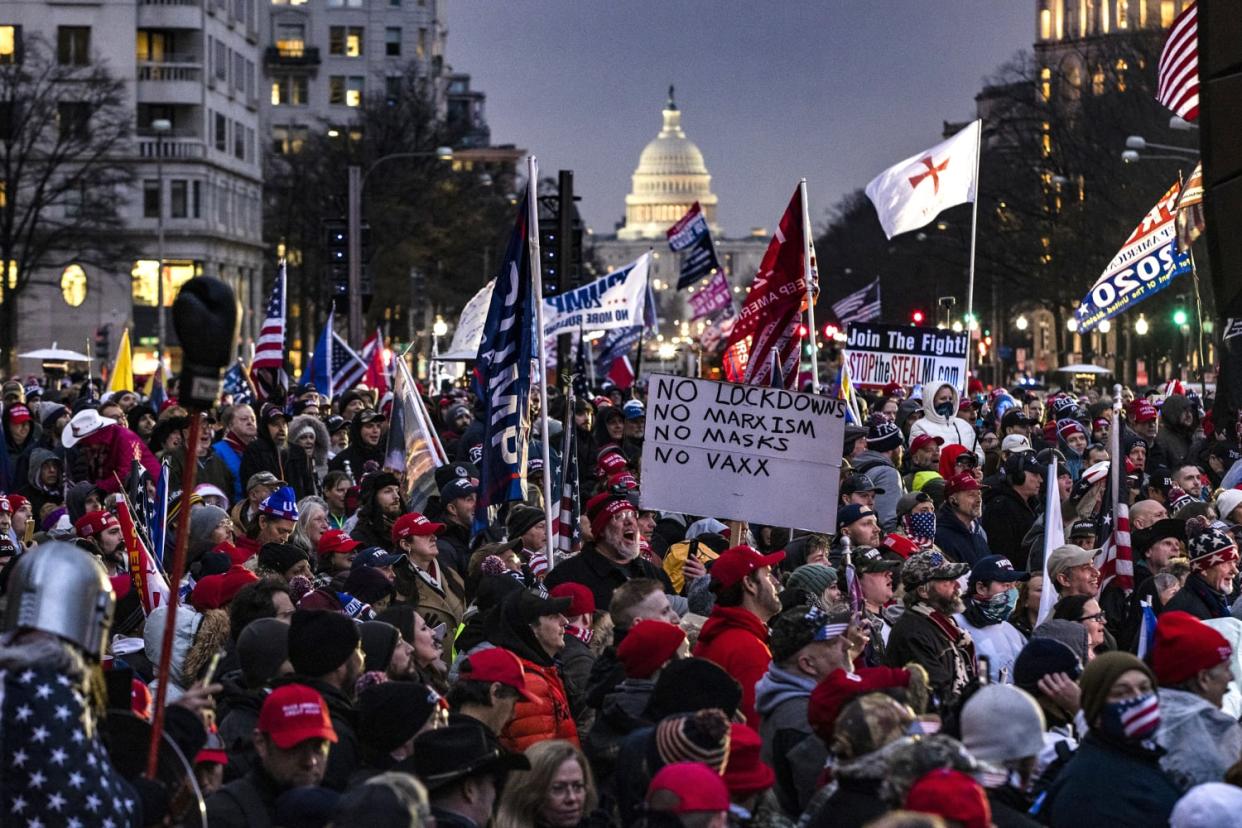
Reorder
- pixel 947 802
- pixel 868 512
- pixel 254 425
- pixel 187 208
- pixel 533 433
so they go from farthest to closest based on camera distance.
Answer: pixel 187 208, pixel 533 433, pixel 254 425, pixel 868 512, pixel 947 802

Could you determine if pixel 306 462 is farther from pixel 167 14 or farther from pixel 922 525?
pixel 167 14

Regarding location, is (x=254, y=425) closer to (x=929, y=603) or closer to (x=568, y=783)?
(x=929, y=603)

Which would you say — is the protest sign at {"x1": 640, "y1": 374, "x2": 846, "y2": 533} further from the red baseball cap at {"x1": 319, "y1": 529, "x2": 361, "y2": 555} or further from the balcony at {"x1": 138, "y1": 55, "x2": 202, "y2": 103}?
the balcony at {"x1": 138, "y1": 55, "x2": 202, "y2": 103}

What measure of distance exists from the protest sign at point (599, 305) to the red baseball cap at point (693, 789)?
2090cm

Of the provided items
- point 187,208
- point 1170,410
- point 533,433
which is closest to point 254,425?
point 533,433

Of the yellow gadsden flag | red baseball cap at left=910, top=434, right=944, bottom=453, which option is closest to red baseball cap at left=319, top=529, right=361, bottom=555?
red baseball cap at left=910, top=434, right=944, bottom=453

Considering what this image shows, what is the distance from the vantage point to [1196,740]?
24.1 ft

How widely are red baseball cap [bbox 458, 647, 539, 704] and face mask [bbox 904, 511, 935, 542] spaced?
6.46 metres

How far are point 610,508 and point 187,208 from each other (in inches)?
3122

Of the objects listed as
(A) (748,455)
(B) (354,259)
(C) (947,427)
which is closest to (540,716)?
(A) (748,455)

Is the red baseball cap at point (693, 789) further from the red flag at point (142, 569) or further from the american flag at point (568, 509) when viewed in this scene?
the american flag at point (568, 509)

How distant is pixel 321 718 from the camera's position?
7004mm

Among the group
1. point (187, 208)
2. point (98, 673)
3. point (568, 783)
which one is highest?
point (187, 208)

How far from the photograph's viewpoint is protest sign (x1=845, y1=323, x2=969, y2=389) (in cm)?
2438
